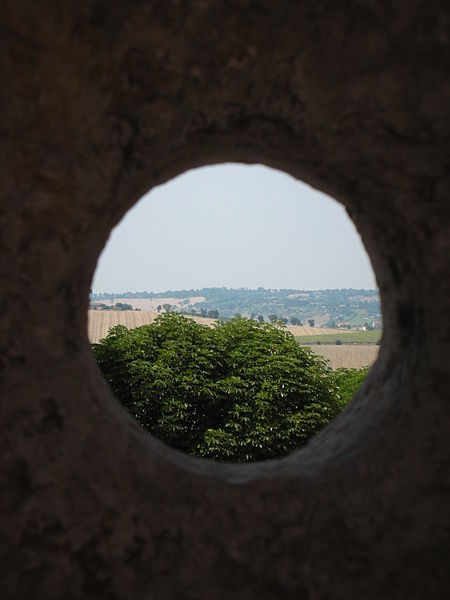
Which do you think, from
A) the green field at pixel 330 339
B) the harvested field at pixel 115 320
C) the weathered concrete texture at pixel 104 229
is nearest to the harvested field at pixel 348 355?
the green field at pixel 330 339

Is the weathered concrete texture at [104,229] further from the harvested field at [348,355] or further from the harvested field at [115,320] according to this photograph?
the harvested field at [115,320]

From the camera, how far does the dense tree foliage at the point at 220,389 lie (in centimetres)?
1180

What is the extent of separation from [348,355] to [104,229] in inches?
2158

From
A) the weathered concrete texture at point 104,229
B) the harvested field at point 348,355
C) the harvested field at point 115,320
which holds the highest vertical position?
the weathered concrete texture at point 104,229

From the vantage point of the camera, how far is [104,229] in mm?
2346

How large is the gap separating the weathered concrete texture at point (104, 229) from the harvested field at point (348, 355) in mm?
46485

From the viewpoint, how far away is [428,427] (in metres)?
2.13

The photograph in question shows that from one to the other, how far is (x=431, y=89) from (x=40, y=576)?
2.62 meters

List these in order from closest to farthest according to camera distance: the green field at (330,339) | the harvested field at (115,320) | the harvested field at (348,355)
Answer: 1. the harvested field at (348,355)
2. the harvested field at (115,320)
3. the green field at (330,339)

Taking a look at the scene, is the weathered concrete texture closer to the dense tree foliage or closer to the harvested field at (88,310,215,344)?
the dense tree foliage

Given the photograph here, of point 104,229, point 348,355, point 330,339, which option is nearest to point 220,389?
point 104,229

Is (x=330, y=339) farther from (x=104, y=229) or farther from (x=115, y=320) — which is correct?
(x=104, y=229)

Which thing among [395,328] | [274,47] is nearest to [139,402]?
[395,328]

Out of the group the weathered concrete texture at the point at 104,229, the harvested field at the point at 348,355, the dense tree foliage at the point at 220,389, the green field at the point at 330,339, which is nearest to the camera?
the weathered concrete texture at the point at 104,229
